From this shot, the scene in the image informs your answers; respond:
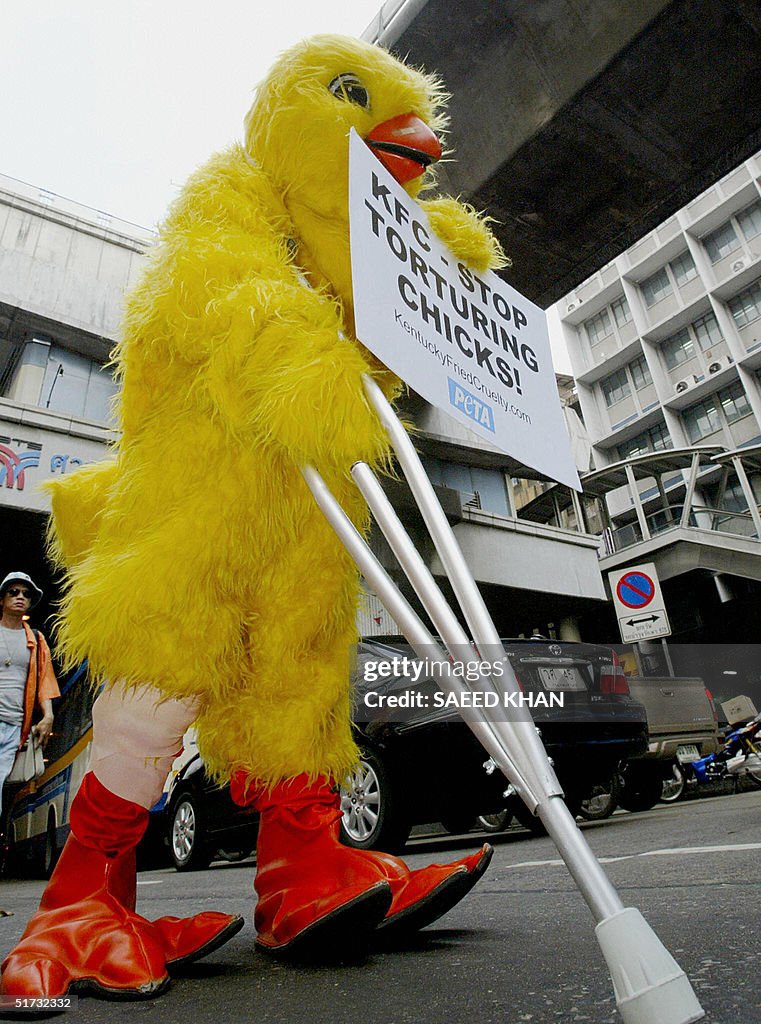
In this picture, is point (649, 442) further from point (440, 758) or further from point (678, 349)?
point (440, 758)

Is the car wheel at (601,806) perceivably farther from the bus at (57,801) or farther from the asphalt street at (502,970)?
the asphalt street at (502,970)

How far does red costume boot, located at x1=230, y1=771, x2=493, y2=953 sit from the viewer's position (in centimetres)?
126

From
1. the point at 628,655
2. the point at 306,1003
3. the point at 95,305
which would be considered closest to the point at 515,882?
the point at 306,1003

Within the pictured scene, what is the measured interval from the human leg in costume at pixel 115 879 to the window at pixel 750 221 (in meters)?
32.4

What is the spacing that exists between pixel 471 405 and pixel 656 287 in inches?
1313

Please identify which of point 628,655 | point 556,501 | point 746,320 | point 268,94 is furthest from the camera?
point 746,320

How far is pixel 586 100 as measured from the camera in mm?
3391

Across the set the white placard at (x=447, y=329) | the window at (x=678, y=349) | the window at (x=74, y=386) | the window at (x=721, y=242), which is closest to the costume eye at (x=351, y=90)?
the white placard at (x=447, y=329)

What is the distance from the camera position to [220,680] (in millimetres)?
1384

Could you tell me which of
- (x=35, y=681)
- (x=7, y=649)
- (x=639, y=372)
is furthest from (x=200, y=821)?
(x=639, y=372)

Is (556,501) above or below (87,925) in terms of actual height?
above

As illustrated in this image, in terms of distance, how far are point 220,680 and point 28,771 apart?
144 inches

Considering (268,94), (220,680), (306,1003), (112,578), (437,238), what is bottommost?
(306,1003)

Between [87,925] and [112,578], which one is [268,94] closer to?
[112,578]
